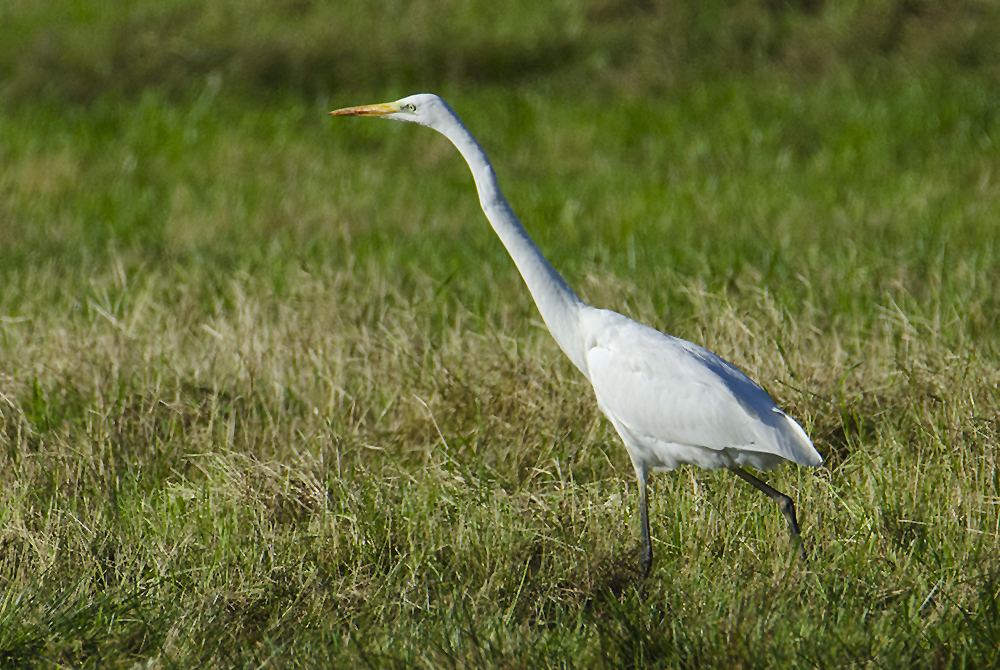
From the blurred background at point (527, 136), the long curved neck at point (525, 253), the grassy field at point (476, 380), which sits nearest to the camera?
the grassy field at point (476, 380)

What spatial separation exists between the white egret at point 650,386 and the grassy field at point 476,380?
8.8 inches

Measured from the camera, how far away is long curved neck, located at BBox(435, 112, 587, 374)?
127 inches

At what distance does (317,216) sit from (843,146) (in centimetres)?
418

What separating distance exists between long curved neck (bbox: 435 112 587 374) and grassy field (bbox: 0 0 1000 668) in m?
0.47

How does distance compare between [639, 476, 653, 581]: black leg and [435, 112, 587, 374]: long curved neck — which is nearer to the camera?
[639, 476, 653, 581]: black leg

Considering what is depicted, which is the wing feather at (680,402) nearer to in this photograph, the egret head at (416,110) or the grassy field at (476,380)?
the grassy field at (476,380)

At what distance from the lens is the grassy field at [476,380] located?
2.71 m

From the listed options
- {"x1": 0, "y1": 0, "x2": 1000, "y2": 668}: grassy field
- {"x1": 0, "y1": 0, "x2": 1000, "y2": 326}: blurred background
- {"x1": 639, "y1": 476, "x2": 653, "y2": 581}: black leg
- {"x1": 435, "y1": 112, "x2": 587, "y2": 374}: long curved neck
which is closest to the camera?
{"x1": 0, "y1": 0, "x2": 1000, "y2": 668}: grassy field

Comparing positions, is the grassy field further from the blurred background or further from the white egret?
the white egret

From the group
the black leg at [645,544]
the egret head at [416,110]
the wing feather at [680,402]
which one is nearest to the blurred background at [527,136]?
the wing feather at [680,402]

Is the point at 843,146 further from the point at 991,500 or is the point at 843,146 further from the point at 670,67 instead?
the point at 991,500

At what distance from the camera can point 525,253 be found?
3266 millimetres

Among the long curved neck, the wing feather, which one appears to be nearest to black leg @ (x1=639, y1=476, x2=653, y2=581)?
the wing feather

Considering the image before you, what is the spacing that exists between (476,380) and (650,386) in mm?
1106
